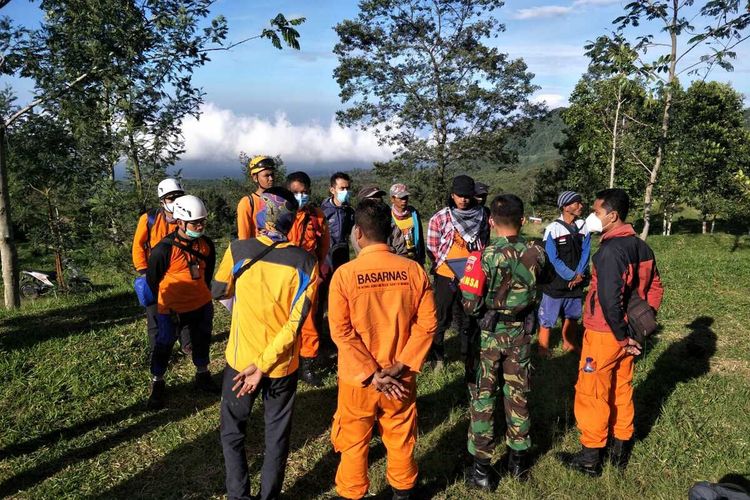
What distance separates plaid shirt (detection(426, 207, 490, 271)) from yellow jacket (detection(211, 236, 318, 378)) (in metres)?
2.31

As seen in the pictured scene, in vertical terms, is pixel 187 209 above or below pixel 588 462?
above

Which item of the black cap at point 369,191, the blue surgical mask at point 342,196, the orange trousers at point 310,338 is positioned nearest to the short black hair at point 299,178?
→ the black cap at point 369,191

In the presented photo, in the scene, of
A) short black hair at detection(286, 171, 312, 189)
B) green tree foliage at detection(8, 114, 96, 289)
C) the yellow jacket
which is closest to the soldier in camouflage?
the yellow jacket

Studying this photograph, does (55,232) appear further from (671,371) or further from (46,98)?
(671,371)

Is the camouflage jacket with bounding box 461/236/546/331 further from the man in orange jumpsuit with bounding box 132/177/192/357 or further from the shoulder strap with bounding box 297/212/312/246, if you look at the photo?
the man in orange jumpsuit with bounding box 132/177/192/357

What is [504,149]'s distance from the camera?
20422 millimetres

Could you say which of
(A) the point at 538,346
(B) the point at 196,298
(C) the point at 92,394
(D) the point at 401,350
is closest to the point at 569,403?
(A) the point at 538,346

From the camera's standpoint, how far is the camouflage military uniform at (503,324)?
133 inches

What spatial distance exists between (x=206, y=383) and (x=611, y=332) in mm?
4217

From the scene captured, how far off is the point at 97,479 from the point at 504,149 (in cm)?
1974

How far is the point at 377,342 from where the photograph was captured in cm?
296

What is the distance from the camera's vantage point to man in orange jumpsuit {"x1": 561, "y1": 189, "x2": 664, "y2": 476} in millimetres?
3504

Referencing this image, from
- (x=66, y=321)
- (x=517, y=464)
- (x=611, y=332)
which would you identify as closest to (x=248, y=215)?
(x=517, y=464)

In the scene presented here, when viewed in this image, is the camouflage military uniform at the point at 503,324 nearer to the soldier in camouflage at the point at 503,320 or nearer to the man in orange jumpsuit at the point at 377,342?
the soldier in camouflage at the point at 503,320
